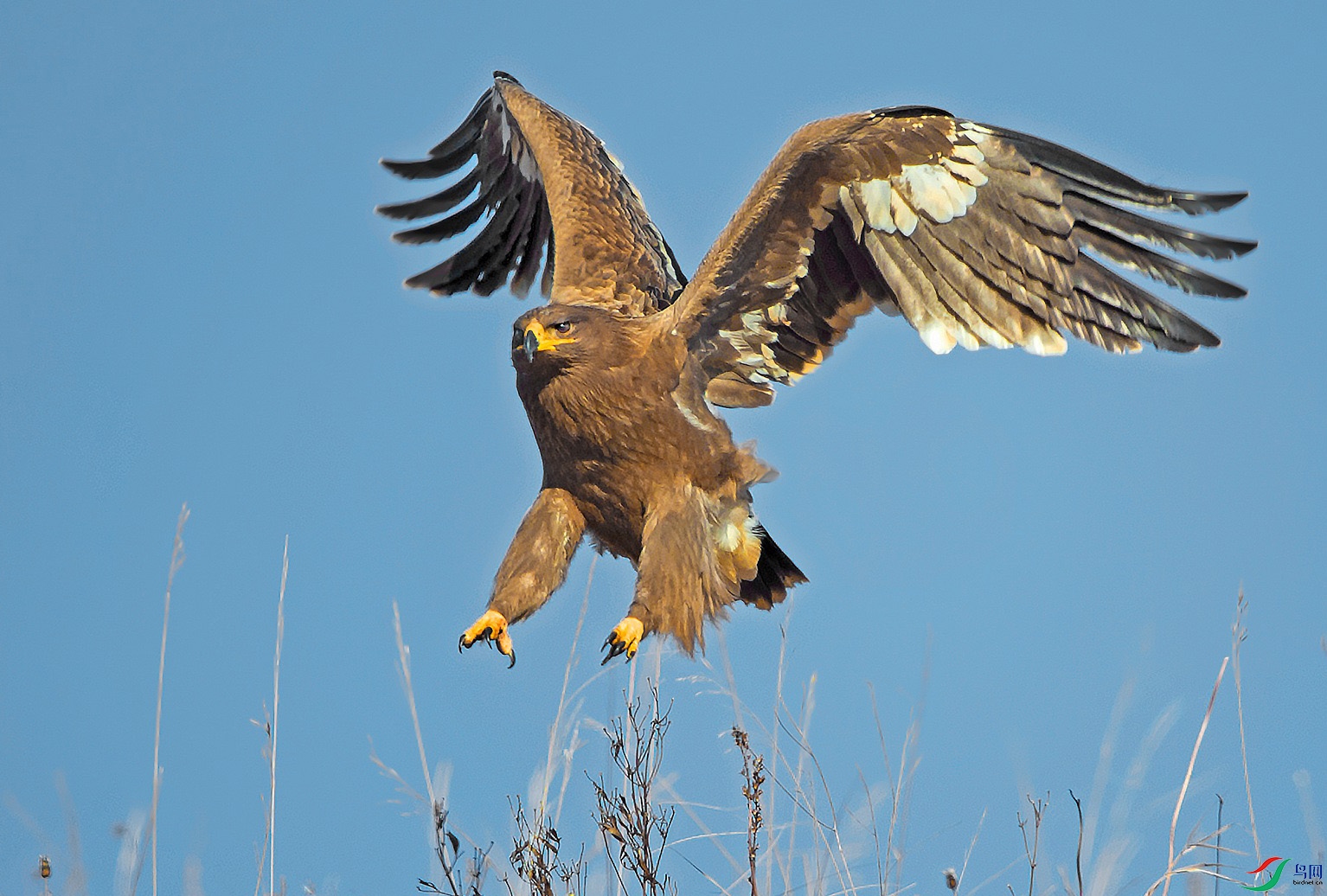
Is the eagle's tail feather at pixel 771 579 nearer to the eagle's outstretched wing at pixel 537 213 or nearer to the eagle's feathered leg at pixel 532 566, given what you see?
the eagle's feathered leg at pixel 532 566

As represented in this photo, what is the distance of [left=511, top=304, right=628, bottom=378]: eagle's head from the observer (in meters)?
4.23

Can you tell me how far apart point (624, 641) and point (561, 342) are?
101 centimetres

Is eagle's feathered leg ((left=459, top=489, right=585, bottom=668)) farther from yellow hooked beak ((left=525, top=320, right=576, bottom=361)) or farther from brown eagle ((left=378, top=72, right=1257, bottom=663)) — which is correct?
yellow hooked beak ((left=525, top=320, right=576, bottom=361))

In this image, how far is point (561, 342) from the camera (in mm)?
4242

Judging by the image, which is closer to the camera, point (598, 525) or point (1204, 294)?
point (1204, 294)

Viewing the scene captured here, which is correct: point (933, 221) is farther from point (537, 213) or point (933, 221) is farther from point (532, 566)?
point (537, 213)

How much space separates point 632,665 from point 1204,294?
2.22 metres

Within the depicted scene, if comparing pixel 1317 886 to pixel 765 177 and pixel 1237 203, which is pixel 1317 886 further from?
pixel 765 177

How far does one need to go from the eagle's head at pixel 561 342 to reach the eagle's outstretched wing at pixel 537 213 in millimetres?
458

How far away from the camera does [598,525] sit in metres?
4.52

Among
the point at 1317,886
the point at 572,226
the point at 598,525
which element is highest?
the point at 572,226

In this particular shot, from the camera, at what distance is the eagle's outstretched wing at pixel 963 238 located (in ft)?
13.9

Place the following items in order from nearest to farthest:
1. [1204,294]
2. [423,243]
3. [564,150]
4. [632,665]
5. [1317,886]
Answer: [1317,886], [632,665], [1204,294], [564,150], [423,243]

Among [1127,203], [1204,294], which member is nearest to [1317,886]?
[1204,294]
